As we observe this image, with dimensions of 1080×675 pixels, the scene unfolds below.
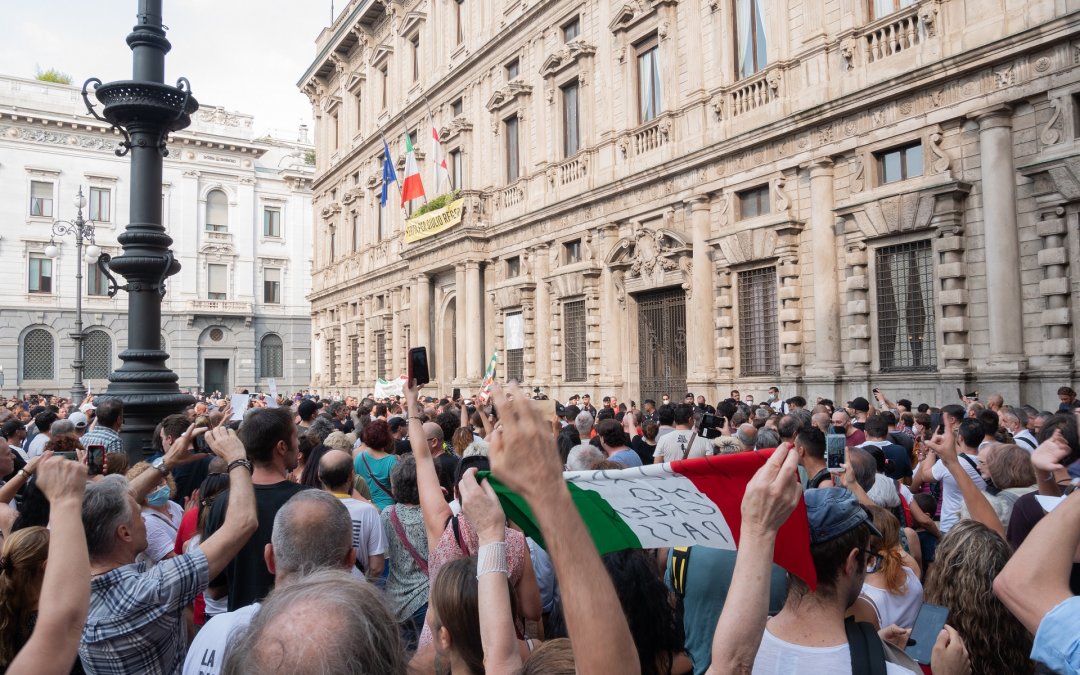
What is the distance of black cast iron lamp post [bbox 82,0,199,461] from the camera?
6.77 meters

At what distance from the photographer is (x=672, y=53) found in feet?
59.1

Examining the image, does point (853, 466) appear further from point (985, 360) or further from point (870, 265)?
point (870, 265)

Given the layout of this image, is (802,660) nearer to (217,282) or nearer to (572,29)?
(572,29)

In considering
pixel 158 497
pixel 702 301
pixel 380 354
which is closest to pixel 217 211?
pixel 380 354

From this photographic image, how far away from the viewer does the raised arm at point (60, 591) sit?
234cm

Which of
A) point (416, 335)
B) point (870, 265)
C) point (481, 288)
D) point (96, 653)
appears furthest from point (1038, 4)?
point (416, 335)

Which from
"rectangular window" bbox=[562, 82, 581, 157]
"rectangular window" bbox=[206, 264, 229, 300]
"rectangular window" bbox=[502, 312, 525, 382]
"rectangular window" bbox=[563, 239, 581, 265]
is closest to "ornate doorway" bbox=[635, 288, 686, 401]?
"rectangular window" bbox=[563, 239, 581, 265]

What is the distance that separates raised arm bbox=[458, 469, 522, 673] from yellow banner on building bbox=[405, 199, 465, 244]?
2307 centimetres

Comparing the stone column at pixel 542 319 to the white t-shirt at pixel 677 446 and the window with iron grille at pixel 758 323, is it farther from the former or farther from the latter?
the white t-shirt at pixel 677 446

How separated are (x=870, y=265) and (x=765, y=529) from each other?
12995 millimetres

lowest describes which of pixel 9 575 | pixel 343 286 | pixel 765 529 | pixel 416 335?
pixel 9 575

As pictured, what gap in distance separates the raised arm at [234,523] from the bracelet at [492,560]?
1.18m

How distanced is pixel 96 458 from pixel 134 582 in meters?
1.68

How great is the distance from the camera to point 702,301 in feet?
55.6
